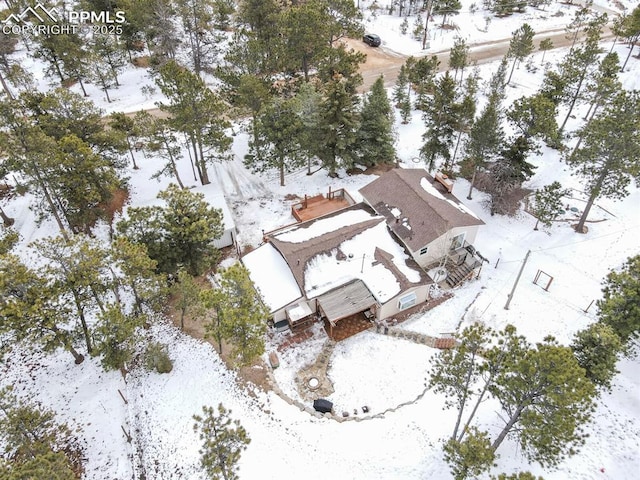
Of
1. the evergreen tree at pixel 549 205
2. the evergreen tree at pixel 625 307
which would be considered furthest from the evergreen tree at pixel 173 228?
the evergreen tree at pixel 549 205

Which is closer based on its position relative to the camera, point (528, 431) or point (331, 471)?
point (528, 431)

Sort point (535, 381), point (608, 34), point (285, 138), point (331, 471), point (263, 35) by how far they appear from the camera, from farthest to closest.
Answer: point (608, 34) → point (263, 35) → point (285, 138) → point (331, 471) → point (535, 381)

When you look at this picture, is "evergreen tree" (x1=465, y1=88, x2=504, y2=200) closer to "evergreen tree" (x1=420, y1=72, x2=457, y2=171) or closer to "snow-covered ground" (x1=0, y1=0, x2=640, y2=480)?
"evergreen tree" (x1=420, y1=72, x2=457, y2=171)

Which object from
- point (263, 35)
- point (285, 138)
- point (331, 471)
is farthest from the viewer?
point (263, 35)

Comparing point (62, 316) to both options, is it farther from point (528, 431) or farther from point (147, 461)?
point (528, 431)

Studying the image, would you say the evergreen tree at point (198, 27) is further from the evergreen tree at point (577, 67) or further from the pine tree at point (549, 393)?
the pine tree at point (549, 393)

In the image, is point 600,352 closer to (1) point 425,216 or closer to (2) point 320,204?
(1) point 425,216

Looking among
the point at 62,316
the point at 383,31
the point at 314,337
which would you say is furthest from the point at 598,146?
the point at 383,31

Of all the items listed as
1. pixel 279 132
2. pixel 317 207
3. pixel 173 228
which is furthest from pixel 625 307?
pixel 279 132
